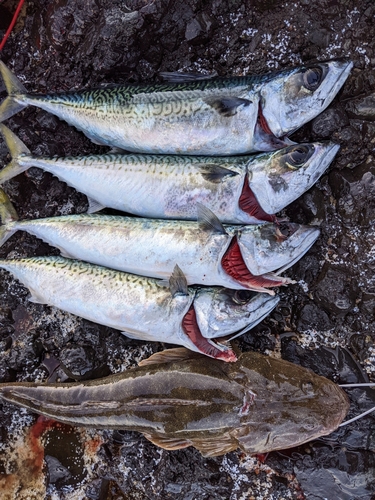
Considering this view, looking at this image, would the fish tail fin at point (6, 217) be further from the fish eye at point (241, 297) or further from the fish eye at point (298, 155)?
the fish eye at point (298, 155)

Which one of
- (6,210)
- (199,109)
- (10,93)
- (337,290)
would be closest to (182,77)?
(199,109)

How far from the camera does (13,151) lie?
371 cm

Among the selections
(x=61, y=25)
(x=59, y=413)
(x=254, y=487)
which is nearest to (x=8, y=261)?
(x=59, y=413)

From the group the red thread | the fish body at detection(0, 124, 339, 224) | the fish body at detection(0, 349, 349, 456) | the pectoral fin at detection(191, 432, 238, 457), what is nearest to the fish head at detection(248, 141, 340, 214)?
the fish body at detection(0, 124, 339, 224)

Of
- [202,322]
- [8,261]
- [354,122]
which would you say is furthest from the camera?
[8,261]

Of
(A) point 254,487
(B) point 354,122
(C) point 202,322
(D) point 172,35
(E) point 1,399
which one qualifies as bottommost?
(A) point 254,487

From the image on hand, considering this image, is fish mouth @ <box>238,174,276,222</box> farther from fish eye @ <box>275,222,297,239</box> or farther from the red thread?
the red thread

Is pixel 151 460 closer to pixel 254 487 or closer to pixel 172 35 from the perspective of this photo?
pixel 254 487

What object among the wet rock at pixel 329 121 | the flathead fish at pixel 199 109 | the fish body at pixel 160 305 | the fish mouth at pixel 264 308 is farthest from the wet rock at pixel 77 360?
the wet rock at pixel 329 121

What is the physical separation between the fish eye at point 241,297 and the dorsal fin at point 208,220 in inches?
19.2

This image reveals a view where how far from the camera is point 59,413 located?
355 cm

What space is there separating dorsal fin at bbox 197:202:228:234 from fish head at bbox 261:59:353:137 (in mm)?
884

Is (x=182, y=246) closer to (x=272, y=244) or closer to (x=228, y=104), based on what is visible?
(x=272, y=244)

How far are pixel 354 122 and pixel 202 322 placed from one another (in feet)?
6.86
